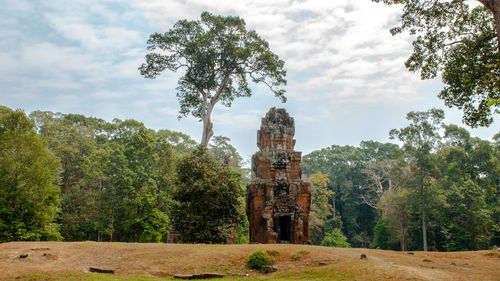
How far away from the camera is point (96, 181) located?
28141mm

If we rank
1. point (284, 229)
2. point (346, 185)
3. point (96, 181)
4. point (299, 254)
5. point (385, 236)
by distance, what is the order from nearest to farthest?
1. point (299, 254)
2. point (284, 229)
3. point (96, 181)
4. point (385, 236)
5. point (346, 185)

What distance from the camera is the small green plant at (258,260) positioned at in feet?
36.8

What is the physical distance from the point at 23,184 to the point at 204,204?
956 centimetres

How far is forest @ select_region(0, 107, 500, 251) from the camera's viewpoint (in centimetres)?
1789

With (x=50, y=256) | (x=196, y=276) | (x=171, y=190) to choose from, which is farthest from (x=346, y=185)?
(x=50, y=256)

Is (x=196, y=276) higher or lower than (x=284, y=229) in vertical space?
lower

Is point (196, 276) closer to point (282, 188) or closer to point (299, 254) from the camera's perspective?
point (299, 254)

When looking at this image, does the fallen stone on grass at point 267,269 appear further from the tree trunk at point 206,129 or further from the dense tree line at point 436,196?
the dense tree line at point 436,196

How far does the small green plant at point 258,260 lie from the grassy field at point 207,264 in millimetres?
237

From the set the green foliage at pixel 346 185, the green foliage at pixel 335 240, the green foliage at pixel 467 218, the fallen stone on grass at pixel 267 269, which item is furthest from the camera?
the green foliage at pixel 346 185

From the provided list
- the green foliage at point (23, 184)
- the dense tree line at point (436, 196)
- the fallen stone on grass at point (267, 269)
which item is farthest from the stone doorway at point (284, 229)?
the dense tree line at point (436, 196)

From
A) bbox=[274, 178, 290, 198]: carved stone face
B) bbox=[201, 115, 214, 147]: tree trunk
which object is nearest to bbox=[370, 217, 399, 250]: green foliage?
bbox=[274, 178, 290, 198]: carved stone face

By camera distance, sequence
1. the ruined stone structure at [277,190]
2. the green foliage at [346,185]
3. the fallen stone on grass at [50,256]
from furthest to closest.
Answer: the green foliage at [346,185] < the ruined stone structure at [277,190] < the fallen stone on grass at [50,256]

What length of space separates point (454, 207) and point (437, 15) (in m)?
20.4
